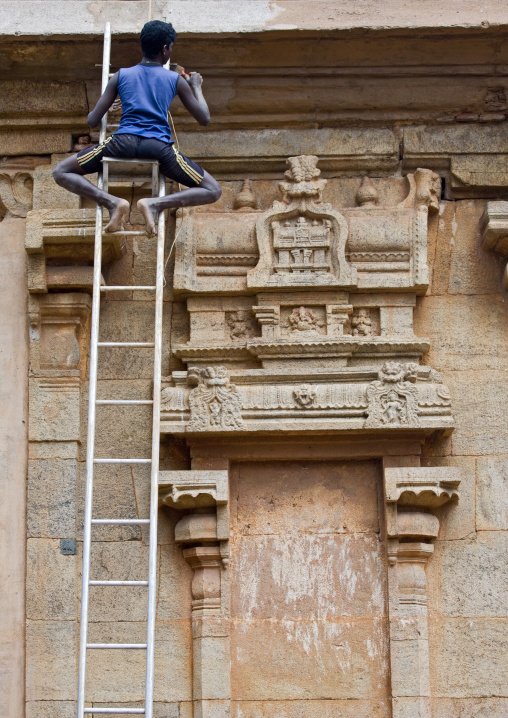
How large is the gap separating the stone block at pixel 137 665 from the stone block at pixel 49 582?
0.68 ft

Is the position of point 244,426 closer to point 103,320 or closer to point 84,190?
point 103,320

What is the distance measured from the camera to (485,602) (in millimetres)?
6508

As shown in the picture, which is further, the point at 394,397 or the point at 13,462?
the point at 13,462

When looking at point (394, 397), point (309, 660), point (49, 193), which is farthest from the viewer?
point (49, 193)

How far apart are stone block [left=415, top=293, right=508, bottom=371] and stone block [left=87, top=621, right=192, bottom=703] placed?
2.15 meters

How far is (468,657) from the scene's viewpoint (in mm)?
6441

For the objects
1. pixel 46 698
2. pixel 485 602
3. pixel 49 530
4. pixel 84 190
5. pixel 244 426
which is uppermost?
pixel 84 190

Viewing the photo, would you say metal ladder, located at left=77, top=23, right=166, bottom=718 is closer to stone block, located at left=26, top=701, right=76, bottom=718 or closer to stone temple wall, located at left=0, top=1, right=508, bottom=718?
stone block, located at left=26, top=701, right=76, bottom=718

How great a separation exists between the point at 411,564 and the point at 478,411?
97 cm

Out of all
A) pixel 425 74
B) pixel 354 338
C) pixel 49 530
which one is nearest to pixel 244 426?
pixel 354 338

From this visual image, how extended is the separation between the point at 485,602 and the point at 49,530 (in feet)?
8.00

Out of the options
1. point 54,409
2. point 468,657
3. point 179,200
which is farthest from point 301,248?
point 468,657

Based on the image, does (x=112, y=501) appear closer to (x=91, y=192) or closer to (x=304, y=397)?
(x=304, y=397)

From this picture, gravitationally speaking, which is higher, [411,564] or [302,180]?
[302,180]
